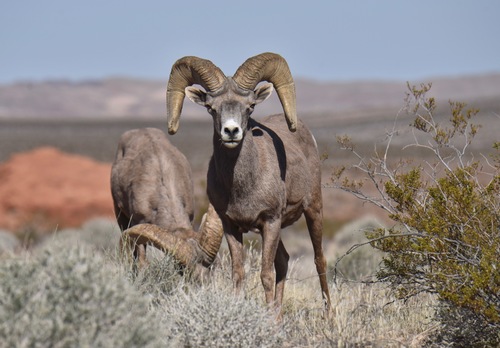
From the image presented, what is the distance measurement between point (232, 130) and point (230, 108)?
0.28m

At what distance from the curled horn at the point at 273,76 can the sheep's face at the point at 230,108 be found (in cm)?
10

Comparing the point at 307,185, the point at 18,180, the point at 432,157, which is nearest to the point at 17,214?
the point at 18,180

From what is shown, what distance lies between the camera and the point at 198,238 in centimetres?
916

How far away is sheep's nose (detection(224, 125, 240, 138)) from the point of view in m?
7.46

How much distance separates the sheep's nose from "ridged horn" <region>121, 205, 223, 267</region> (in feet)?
5.44

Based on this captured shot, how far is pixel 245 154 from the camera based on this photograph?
795 cm

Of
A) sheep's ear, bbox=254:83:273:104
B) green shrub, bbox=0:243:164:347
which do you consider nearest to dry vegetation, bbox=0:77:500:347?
green shrub, bbox=0:243:164:347

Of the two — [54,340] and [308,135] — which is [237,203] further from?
[54,340]

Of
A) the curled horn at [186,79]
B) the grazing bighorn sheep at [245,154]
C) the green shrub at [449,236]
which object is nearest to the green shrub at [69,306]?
the grazing bighorn sheep at [245,154]

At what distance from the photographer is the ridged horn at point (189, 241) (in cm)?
883

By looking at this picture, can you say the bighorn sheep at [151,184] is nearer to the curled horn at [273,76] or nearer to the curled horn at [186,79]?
the curled horn at [186,79]

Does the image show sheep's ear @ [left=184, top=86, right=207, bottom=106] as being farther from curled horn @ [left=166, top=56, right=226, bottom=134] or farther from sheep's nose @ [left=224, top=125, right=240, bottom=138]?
sheep's nose @ [left=224, top=125, right=240, bottom=138]

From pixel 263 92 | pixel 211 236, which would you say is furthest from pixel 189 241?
pixel 263 92

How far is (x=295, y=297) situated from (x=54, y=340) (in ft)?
15.0
